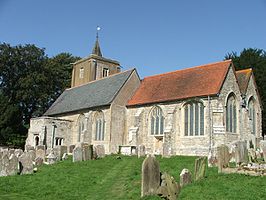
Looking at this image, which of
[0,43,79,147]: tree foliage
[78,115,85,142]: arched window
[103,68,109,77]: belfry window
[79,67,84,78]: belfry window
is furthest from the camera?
[79,67,84,78]: belfry window

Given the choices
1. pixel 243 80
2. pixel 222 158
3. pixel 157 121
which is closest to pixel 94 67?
pixel 157 121

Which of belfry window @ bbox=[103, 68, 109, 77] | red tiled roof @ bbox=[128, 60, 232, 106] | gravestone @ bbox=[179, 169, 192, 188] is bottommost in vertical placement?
gravestone @ bbox=[179, 169, 192, 188]

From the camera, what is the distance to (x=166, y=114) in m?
25.9

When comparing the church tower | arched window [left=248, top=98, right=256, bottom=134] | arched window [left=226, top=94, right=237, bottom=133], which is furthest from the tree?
the church tower

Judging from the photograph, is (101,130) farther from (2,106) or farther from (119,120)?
(2,106)

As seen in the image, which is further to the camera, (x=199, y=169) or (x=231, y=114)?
(x=231, y=114)

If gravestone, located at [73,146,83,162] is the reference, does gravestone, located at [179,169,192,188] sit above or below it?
below

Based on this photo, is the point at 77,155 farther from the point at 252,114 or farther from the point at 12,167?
the point at 252,114

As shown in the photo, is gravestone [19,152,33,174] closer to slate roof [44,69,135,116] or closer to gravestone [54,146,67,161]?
gravestone [54,146,67,161]

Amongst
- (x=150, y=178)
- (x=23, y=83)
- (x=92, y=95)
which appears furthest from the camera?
(x=23, y=83)

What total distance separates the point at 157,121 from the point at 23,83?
2453cm

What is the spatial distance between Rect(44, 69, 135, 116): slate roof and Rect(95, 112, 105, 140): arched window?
1.13 m

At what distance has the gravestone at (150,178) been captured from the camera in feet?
31.7

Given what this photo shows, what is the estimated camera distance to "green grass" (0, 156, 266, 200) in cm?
959
